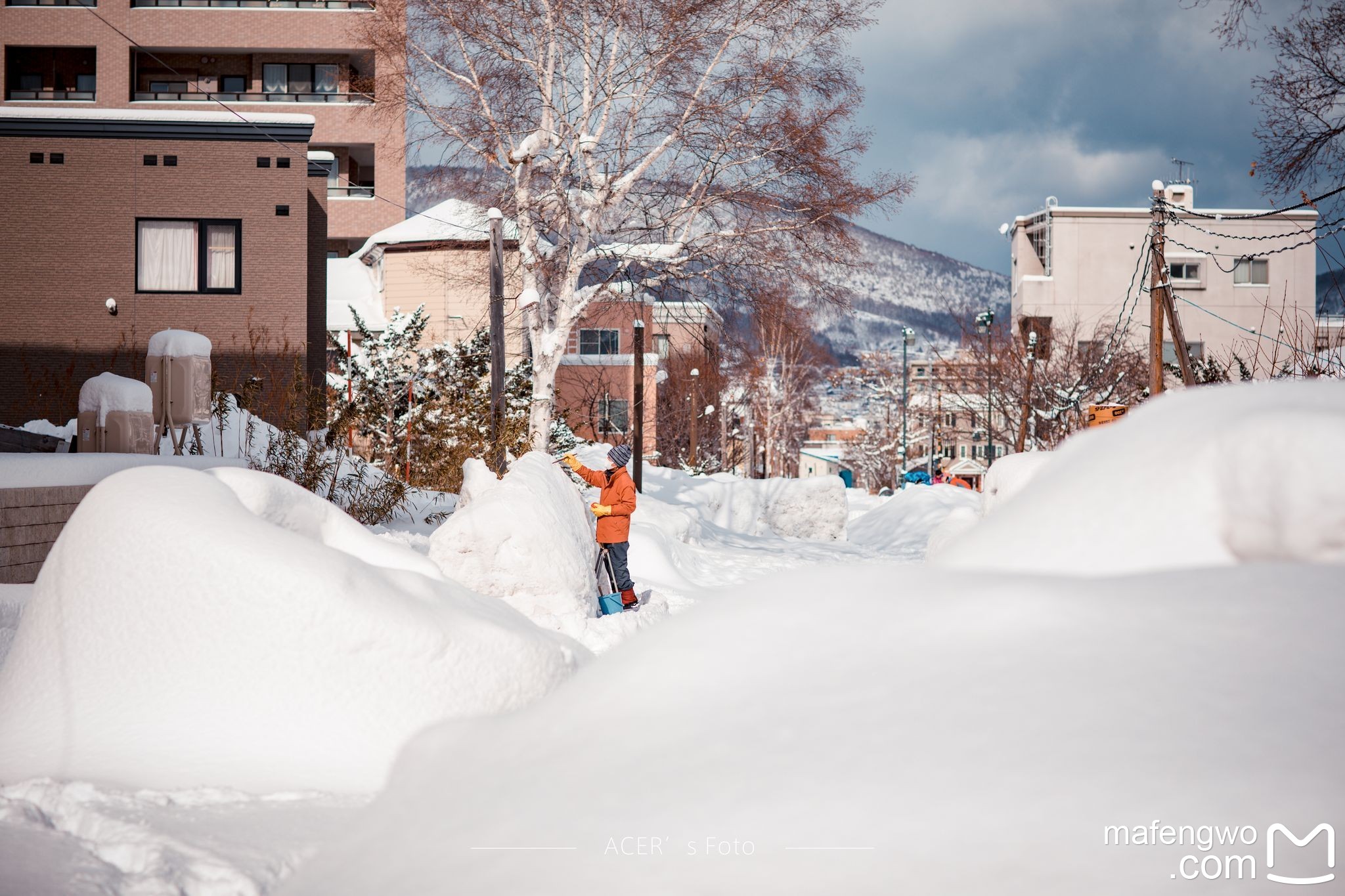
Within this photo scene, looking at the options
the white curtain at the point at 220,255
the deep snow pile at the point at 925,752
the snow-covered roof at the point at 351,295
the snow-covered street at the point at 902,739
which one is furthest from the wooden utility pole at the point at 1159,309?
the snow-covered roof at the point at 351,295

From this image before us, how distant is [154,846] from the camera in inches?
115

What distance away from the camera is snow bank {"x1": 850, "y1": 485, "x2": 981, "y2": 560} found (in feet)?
70.5

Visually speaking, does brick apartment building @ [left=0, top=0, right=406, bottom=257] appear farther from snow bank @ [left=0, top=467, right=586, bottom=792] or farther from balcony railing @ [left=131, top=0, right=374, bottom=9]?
snow bank @ [left=0, top=467, right=586, bottom=792]

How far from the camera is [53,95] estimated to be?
40.6m

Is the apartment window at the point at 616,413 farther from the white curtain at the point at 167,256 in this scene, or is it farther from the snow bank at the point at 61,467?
the snow bank at the point at 61,467

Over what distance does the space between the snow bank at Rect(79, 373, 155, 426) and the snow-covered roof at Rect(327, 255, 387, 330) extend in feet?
67.4

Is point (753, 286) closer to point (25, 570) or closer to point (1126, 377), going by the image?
point (25, 570)

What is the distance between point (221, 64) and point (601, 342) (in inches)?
729

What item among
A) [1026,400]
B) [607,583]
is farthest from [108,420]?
[1026,400]

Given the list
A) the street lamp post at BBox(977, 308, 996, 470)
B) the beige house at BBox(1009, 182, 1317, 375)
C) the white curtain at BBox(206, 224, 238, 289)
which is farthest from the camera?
the beige house at BBox(1009, 182, 1317, 375)

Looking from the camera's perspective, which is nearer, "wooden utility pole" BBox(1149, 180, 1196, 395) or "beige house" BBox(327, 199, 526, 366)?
"wooden utility pole" BBox(1149, 180, 1196, 395)

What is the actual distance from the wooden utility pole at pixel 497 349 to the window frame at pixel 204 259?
7.40 metres

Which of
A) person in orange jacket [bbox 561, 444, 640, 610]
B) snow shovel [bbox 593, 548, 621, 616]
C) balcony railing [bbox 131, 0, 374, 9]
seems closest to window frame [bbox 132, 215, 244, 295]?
person in orange jacket [bbox 561, 444, 640, 610]

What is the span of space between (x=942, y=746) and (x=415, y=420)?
49.4 feet
